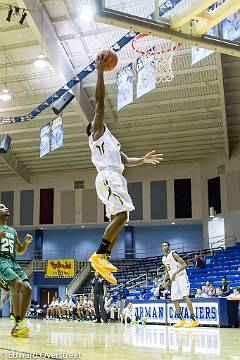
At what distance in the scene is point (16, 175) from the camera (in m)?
29.5

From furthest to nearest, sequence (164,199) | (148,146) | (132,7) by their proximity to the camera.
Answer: (164,199)
(148,146)
(132,7)

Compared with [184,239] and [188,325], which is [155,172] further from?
[188,325]

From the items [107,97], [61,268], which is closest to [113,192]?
[107,97]

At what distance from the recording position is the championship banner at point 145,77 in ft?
44.6

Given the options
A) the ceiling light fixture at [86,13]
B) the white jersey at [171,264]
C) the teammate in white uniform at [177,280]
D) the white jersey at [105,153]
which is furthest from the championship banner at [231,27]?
the ceiling light fixture at [86,13]

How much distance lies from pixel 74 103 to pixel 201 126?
21.4 feet

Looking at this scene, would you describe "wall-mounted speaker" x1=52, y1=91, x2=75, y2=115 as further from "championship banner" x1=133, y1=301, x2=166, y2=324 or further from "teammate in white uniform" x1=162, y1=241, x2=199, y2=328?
"teammate in white uniform" x1=162, y1=241, x2=199, y2=328

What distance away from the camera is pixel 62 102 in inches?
656

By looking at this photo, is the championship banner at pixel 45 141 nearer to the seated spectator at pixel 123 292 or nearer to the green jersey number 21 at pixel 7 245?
the seated spectator at pixel 123 292

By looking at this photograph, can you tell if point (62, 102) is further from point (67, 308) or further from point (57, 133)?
point (67, 308)

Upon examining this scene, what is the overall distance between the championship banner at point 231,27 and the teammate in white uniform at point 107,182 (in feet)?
5.37

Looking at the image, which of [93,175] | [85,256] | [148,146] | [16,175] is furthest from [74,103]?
[85,256]

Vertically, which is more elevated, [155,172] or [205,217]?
[155,172]

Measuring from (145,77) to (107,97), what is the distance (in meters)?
6.64
